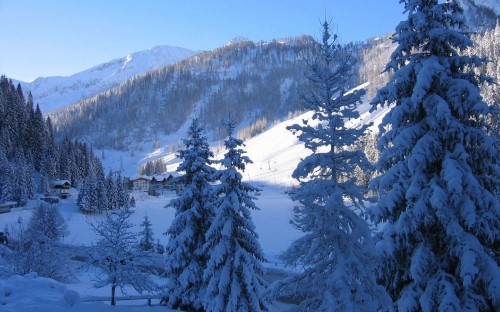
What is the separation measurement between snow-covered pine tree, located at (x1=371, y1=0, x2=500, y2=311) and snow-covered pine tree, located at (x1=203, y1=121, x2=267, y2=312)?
8.32 meters

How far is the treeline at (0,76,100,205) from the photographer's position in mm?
86188

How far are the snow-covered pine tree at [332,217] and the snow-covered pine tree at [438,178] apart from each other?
29.8 inches

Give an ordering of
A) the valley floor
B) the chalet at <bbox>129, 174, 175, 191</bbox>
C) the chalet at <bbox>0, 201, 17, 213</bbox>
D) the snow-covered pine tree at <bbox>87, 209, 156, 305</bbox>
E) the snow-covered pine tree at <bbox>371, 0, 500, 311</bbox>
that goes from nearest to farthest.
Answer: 1. the snow-covered pine tree at <bbox>371, 0, 500, 311</bbox>
2. the valley floor
3. the snow-covered pine tree at <bbox>87, 209, 156, 305</bbox>
4. the chalet at <bbox>0, 201, 17, 213</bbox>
5. the chalet at <bbox>129, 174, 175, 191</bbox>

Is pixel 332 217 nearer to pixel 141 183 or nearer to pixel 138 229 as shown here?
pixel 138 229

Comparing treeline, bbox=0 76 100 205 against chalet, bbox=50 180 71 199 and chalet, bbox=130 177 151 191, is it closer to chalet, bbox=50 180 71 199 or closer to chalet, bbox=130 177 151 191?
chalet, bbox=50 180 71 199

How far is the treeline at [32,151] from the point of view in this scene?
86.2 meters

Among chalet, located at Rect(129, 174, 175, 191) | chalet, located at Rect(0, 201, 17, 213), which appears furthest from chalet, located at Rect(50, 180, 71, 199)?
chalet, located at Rect(129, 174, 175, 191)

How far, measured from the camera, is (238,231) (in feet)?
60.7

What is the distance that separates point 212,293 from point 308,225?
28.0 feet

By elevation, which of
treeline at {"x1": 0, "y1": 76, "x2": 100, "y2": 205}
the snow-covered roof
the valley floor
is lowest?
the valley floor

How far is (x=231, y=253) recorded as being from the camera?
1812 centimetres

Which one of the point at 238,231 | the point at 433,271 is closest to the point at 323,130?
the point at 433,271

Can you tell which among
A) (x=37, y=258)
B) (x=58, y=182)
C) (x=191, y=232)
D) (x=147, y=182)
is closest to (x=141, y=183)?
(x=147, y=182)

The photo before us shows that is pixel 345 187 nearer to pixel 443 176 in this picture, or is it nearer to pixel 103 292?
pixel 443 176
